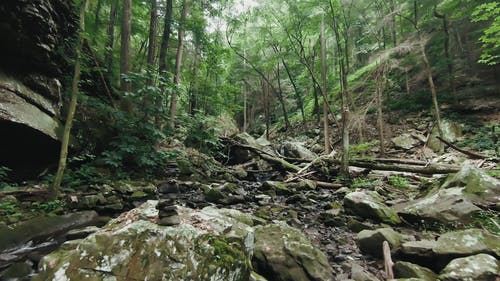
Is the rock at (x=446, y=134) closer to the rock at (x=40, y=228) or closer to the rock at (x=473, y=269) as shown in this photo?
the rock at (x=473, y=269)

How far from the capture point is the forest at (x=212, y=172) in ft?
9.59

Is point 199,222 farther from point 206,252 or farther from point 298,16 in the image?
point 298,16

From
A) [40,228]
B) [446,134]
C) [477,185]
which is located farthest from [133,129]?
[446,134]

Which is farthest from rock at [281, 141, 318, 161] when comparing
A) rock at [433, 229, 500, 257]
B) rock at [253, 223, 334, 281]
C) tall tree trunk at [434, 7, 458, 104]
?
rock at [253, 223, 334, 281]

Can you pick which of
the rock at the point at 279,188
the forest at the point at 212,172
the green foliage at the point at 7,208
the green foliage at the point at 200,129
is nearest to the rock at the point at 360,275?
the forest at the point at 212,172

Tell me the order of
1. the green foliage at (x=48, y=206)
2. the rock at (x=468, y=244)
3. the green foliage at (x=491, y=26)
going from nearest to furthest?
the rock at (x=468, y=244)
the green foliage at (x=48, y=206)
the green foliage at (x=491, y=26)

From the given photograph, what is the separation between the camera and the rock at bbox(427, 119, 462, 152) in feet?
40.2

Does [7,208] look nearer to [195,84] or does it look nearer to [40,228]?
[40,228]

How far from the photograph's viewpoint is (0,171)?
5445 millimetres

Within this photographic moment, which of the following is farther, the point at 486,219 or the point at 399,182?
the point at 399,182

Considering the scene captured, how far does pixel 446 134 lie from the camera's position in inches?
498

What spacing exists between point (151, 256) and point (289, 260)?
170 centimetres

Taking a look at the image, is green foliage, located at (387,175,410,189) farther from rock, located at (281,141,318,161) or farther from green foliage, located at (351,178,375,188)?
rock, located at (281,141,318,161)

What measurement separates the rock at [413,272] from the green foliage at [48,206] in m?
6.14
